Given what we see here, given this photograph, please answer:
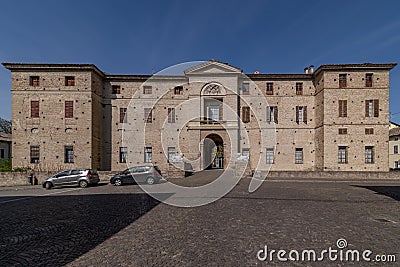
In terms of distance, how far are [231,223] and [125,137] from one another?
79.3 feet

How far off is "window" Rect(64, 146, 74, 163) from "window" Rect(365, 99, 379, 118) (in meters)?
31.9

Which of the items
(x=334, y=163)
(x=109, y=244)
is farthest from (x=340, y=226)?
(x=334, y=163)

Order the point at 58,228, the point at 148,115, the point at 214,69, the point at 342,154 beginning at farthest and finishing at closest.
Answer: the point at 148,115 < the point at 214,69 < the point at 342,154 < the point at 58,228

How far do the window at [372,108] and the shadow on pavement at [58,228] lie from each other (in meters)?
25.7

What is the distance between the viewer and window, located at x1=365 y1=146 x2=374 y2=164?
2517 centimetres

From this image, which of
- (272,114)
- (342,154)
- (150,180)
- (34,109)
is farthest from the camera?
(272,114)

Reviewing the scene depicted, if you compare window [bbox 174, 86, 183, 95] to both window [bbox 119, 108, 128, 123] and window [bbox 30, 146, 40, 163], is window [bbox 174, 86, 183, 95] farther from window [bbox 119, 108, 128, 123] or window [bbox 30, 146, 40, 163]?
window [bbox 30, 146, 40, 163]

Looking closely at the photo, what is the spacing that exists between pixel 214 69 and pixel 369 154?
19.3 meters

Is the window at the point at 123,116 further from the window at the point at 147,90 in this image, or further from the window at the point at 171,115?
the window at the point at 171,115

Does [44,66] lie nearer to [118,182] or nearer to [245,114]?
[118,182]

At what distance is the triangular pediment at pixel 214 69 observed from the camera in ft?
90.9

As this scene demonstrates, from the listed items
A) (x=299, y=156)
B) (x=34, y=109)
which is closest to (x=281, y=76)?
(x=299, y=156)

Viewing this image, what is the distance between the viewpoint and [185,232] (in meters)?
6.04

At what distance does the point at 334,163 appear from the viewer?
25172 mm
